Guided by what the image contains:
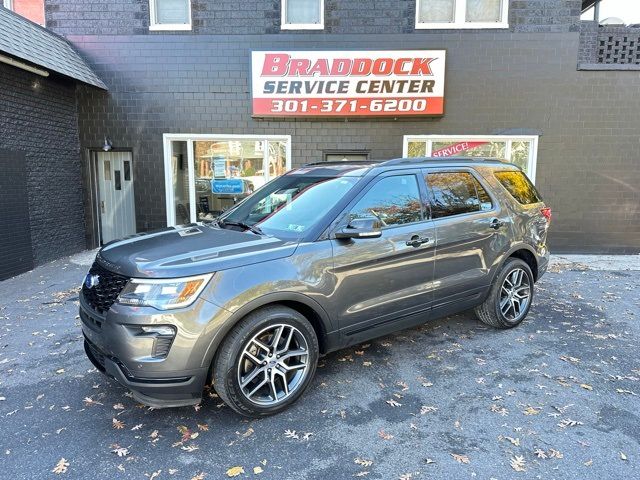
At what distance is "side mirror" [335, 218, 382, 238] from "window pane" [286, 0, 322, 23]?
681 cm

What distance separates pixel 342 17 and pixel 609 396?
782 cm

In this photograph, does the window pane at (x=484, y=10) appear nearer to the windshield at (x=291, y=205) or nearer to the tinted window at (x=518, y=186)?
the tinted window at (x=518, y=186)

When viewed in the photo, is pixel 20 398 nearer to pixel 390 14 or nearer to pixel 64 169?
pixel 64 169

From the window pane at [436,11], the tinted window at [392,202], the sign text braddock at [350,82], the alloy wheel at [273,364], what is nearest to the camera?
the alloy wheel at [273,364]

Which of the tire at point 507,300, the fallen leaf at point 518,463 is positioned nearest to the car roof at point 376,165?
the tire at point 507,300

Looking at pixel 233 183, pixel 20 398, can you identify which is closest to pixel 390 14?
pixel 233 183

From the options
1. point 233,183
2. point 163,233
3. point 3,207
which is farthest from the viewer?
point 233,183

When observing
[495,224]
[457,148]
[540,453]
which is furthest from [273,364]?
[457,148]

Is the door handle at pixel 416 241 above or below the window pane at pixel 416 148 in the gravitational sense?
below

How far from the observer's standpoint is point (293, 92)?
8.61 metres

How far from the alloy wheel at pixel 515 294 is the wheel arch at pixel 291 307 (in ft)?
7.53

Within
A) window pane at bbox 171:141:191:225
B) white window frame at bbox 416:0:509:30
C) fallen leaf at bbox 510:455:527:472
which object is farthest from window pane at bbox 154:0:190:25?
fallen leaf at bbox 510:455:527:472

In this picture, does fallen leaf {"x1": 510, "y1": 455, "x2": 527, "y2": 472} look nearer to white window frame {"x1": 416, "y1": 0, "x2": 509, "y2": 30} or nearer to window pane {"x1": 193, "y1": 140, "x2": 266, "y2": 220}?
window pane {"x1": 193, "y1": 140, "x2": 266, "y2": 220}

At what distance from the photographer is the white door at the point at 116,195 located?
9.20m
